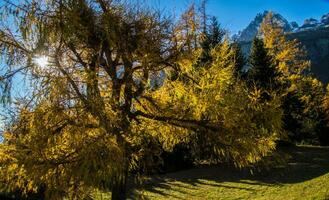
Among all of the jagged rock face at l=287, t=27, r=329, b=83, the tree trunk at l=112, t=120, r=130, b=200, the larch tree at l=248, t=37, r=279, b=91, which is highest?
the jagged rock face at l=287, t=27, r=329, b=83

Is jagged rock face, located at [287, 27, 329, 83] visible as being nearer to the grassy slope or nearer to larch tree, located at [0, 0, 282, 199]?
the grassy slope

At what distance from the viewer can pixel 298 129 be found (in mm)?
30141

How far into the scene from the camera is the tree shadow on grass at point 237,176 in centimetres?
1747

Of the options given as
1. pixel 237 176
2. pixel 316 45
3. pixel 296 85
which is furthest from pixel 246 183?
pixel 316 45

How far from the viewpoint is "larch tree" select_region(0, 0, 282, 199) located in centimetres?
700

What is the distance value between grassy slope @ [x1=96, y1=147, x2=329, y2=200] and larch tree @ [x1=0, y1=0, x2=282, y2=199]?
5.09 m

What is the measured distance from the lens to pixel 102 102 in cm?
727

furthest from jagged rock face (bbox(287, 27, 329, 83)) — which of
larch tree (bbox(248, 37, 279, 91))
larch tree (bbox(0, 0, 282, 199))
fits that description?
larch tree (bbox(0, 0, 282, 199))

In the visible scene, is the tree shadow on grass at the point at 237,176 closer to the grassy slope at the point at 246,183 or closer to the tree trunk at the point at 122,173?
the grassy slope at the point at 246,183

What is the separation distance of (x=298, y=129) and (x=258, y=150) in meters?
23.3

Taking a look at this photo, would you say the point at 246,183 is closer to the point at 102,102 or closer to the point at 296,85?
the point at 102,102

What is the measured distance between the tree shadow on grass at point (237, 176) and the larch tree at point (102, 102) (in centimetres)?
801

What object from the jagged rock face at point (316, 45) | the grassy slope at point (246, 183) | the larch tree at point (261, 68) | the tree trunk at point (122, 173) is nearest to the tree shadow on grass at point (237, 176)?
the grassy slope at point (246, 183)

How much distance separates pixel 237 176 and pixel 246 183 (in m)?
1.67
